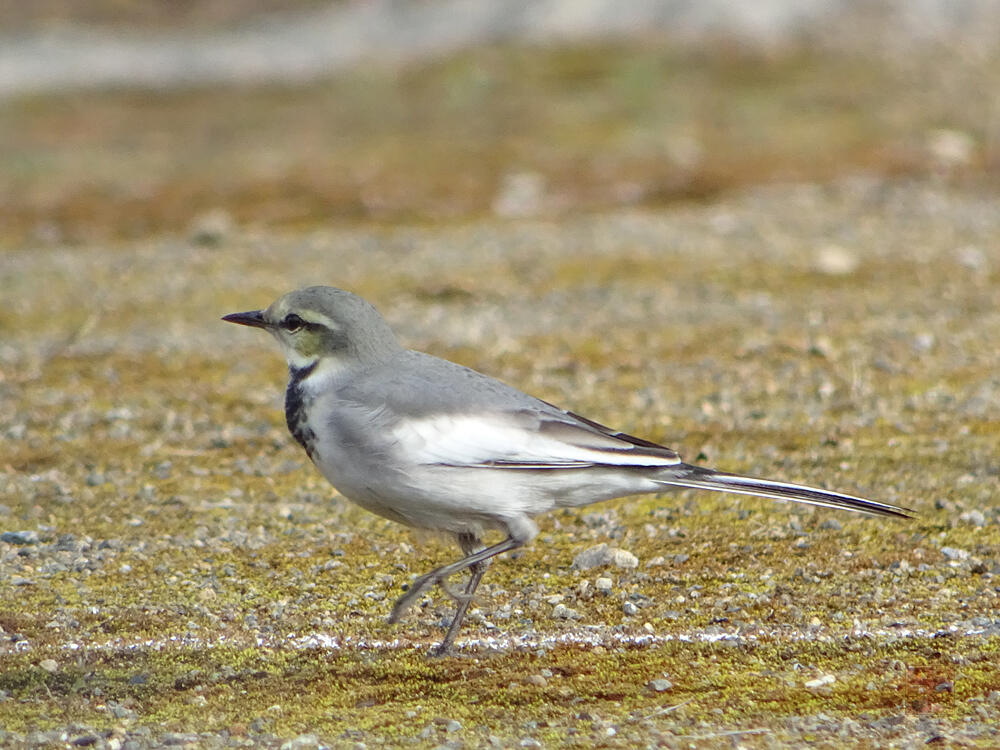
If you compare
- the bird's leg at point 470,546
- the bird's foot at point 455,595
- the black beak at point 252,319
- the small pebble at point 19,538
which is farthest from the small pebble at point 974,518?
the small pebble at point 19,538

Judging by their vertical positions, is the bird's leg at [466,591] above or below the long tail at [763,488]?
below

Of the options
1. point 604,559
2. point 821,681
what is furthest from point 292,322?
point 821,681

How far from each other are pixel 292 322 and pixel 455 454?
3.91ft

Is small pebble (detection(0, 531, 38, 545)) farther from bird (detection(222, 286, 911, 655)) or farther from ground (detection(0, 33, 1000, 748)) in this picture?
bird (detection(222, 286, 911, 655))

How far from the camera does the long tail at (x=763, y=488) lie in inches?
255

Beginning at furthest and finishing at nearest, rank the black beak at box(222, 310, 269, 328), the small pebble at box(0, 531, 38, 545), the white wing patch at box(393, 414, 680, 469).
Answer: the small pebble at box(0, 531, 38, 545), the black beak at box(222, 310, 269, 328), the white wing patch at box(393, 414, 680, 469)

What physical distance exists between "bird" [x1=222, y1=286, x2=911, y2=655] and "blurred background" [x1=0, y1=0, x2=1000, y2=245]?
37.9 feet

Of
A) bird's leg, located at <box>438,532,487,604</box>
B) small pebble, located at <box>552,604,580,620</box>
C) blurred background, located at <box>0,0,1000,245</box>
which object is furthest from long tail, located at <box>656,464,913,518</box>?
blurred background, located at <box>0,0,1000,245</box>

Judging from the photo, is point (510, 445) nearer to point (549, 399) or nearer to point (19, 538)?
point (19, 538)

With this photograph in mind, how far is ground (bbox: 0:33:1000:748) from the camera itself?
593 cm

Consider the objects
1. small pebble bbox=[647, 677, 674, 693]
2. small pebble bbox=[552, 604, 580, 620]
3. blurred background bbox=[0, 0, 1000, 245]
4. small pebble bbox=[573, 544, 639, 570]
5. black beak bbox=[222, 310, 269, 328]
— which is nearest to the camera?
small pebble bbox=[647, 677, 674, 693]

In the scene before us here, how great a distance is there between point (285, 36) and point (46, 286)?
25446 millimetres

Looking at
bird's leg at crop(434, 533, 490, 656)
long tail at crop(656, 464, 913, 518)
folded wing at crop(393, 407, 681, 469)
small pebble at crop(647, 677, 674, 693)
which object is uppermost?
folded wing at crop(393, 407, 681, 469)

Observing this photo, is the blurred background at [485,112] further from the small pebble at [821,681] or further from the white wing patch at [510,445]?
the small pebble at [821,681]
